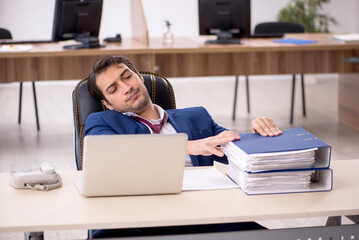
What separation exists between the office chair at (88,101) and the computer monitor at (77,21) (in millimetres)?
1902

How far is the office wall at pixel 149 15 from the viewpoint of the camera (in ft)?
22.1

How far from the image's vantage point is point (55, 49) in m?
4.23

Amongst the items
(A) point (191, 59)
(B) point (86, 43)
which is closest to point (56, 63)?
(B) point (86, 43)

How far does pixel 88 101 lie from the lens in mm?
2256

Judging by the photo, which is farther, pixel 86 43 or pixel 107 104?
pixel 86 43

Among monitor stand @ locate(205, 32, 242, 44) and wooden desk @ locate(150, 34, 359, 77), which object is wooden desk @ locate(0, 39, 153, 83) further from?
monitor stand @ locate(205, 32, 242, 44)

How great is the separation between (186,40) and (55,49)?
1.11 m

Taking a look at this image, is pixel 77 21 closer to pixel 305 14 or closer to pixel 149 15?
pixel 149 15

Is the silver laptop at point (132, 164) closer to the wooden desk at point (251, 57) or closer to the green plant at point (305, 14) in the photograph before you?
the wooden desk at point (251, 57)

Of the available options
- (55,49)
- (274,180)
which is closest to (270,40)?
(55,49)

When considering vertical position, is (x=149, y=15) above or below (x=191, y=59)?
above

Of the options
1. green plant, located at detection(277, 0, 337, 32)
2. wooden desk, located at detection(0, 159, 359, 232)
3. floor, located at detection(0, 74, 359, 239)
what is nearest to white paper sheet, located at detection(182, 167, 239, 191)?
wooden desk, located at detection(0, 159, 359, 232)

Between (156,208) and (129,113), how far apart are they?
71 cm

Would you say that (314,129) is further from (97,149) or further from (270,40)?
(97,149)
